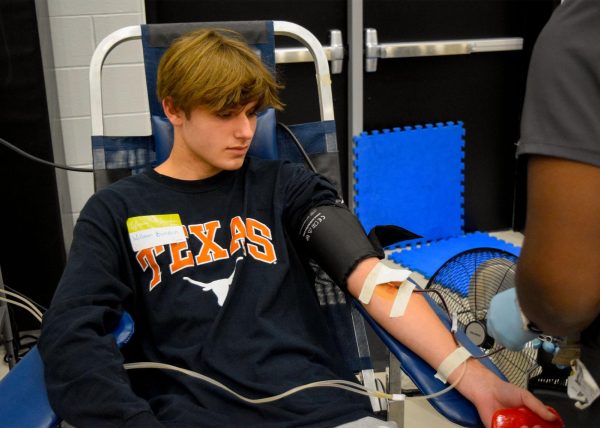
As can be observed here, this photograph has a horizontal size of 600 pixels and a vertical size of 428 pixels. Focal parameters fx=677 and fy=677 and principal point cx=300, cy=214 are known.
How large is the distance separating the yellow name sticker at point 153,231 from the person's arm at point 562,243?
29.5 inches

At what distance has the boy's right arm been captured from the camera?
1.06 m

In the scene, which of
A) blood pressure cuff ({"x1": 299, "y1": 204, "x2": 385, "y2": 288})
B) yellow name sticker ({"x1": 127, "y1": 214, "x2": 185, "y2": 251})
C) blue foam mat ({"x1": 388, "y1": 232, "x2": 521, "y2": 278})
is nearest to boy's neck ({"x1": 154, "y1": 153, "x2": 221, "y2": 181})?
yellow name sticker ({"x1": 127, "y1": 214, "x2": 185, "y2": 251})

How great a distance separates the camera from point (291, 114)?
9.95 feet

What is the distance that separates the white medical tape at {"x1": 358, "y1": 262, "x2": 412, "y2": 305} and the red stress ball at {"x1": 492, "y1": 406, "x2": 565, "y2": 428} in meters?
Result: 0.32

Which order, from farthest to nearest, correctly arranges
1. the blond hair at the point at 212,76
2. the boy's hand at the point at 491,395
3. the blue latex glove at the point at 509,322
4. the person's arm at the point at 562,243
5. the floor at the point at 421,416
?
1. the floor at the point at 421,416
2. the blond hair at the point at 212,76
3. the boy's hand at the point at 491,395
4. the blue latex glove at the point at 509,322
5. the person's arm at the point at 562,243

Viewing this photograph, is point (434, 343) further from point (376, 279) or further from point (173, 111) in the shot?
point (173, 111)

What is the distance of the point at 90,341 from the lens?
44.7 inches

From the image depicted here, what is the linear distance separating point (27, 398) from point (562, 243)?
0.81 metres

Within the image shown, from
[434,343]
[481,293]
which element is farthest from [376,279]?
[481,293]

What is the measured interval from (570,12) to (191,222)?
88 cm

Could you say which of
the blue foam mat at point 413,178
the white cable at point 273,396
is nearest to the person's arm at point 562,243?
the white cable at point 273,396

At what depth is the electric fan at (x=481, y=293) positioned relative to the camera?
1453mm

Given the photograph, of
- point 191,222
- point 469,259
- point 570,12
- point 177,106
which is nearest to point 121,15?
point 177,106

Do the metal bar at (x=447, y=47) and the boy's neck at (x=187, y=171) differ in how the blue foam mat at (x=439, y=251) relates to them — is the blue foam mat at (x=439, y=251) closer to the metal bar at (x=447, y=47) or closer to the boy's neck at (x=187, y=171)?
the metal bar at (x=447, y=47)
